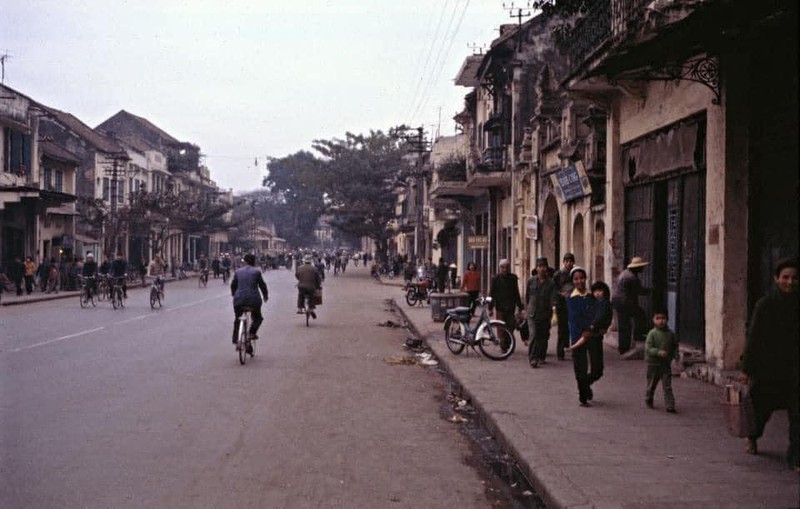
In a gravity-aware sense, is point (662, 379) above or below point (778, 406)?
below

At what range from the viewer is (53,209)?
45281mm

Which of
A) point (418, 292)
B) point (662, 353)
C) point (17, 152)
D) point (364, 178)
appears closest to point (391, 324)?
point (418, 292)

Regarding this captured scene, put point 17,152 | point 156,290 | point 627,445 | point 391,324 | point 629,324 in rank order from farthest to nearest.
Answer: point 17,152, point 156,290, point 391,324, point 629,324, point 627,445

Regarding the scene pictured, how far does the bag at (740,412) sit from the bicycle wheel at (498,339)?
7.54m

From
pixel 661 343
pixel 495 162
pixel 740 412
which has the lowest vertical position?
pixel 740 412

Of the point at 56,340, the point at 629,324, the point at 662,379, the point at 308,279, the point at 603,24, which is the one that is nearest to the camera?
the point at 662,379

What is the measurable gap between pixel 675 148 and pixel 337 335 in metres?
8.68

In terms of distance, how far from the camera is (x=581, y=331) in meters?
10.3

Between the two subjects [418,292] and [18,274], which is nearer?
[418,292]

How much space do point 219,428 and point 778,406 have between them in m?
5.06

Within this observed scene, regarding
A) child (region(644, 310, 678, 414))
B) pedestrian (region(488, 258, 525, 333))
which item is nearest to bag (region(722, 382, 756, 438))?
child (region(644, 310, 678, 414))

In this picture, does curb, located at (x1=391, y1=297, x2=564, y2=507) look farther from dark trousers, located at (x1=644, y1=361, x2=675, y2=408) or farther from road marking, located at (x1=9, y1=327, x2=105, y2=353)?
road marking, located at (x1=9, y1=327, x2=105, y2=353)

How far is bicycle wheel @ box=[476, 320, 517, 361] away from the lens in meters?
14.7

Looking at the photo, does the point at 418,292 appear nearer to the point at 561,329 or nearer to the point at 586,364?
the point at 561,329
